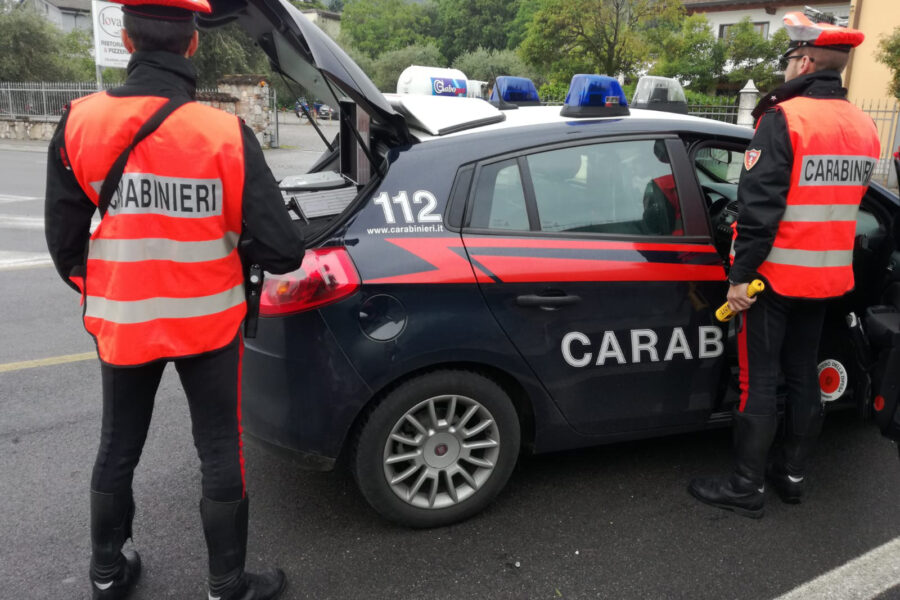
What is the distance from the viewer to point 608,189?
3043mm

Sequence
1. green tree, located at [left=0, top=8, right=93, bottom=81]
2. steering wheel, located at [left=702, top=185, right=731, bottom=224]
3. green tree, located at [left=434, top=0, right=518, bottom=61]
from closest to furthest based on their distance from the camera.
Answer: steering wheel, located at [left=702, top=185, right=731, bottom=224] → green tree, located at [left=0, top=8, right=93, bottom=81] → green tree, located at [left=434, top=0, right=518, bottom=61]

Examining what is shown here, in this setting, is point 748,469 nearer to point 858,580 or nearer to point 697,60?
point 858,580

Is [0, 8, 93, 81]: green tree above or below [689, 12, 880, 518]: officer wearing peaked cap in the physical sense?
above

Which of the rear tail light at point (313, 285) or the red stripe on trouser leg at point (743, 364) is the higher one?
the rear tail light at point (313, 285)

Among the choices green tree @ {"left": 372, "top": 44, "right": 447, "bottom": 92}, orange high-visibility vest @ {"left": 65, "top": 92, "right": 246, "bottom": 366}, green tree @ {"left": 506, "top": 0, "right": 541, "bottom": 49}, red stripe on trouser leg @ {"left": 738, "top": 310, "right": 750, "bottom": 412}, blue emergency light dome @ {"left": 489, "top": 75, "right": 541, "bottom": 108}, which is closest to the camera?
orange high-visibility vest @ {"left": 65, "top": 92, "right": 246, "bottom": 366}

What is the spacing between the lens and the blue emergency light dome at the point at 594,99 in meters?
3.13

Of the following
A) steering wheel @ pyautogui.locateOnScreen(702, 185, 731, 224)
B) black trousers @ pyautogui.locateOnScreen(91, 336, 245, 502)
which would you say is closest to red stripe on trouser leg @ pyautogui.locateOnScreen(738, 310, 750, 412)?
steering wheel @ pyautogui.locateOnScreen(702, 185, 731, 224)

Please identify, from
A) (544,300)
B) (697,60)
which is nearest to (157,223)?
(544,300)

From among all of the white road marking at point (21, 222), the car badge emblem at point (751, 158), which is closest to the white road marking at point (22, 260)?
the white road marking at point (21, 222)

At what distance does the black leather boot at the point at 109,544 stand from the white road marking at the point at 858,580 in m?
2.19

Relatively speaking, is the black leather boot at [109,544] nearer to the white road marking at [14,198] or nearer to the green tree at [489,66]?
the white road marking at [14,198]

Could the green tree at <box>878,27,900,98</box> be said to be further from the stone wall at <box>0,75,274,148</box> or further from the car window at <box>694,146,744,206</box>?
the stone wall at <box>0,75,274,148</box>

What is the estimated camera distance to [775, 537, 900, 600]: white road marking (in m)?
2.56

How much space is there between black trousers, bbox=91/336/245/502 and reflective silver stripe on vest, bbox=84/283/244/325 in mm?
142
